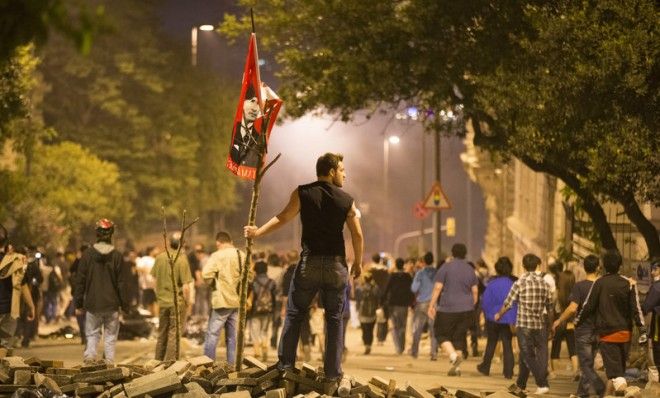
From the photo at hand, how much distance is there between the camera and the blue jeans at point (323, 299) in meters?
11.3

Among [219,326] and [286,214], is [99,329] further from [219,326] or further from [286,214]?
[286,214]

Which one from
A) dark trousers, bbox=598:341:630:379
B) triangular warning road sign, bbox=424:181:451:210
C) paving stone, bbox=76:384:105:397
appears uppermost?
triangular warning road sign, bbox=424:181:451:210

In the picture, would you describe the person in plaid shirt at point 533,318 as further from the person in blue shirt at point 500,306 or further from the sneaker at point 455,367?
the sneaker at point 455,367

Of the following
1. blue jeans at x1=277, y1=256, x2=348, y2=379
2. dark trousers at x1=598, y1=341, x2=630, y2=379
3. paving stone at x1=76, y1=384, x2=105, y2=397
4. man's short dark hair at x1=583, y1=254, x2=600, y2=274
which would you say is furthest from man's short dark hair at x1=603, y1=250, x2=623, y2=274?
paving stone at x1=76, y1=384, x2=105, y2=397

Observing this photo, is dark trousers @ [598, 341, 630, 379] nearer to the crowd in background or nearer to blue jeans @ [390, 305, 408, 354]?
the crowd in background

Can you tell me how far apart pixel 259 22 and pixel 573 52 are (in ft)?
30.7

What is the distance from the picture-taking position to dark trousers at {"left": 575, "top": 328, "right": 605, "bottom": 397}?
48.2 feet

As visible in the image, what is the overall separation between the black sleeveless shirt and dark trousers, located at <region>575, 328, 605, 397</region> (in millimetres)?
4303

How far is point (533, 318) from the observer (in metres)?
16.1

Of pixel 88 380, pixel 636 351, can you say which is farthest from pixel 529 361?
pixel 88 380

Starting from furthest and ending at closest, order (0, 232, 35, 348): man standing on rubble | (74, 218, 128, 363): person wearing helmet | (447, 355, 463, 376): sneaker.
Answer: (447, 355, 463, 376): sneaker
(0, 232, 35, 348): man standing on rubble
(74, 218, 128, 363): person wearing helmet

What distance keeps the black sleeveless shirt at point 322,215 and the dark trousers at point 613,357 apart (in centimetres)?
402

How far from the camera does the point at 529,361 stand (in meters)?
16.2

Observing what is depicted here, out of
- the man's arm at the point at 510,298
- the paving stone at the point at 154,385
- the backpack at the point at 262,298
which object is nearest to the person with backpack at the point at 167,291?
the backpack at the point at 262,298
